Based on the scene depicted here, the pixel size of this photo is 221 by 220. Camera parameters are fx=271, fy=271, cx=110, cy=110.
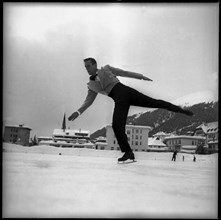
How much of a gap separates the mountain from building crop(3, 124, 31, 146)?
1.15 m

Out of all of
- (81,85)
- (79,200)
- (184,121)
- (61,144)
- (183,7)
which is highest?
(183,7)

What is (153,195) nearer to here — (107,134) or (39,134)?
(107,134)

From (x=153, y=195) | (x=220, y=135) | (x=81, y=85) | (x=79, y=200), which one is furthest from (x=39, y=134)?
(x=220, y=135)

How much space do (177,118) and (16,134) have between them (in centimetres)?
263

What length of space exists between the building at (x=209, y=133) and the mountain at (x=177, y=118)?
7 centimetres

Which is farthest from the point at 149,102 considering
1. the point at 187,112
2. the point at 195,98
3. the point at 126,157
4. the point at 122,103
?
the point at 126,157

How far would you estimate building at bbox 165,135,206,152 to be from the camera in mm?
4930

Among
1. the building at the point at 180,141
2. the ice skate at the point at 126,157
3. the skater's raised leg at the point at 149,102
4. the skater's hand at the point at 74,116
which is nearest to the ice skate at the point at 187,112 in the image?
the skater's raised leg at the point at 149,102

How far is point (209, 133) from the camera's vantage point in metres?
4.54

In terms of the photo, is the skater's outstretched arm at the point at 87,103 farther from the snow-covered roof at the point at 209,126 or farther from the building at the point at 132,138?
the snow-covered roof at the point at 209,126

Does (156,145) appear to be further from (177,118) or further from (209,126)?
(209,126)

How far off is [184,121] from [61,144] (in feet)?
7.08

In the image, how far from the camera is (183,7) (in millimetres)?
3996

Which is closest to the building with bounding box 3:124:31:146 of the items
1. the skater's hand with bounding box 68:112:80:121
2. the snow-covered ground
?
the snow-covered ground
